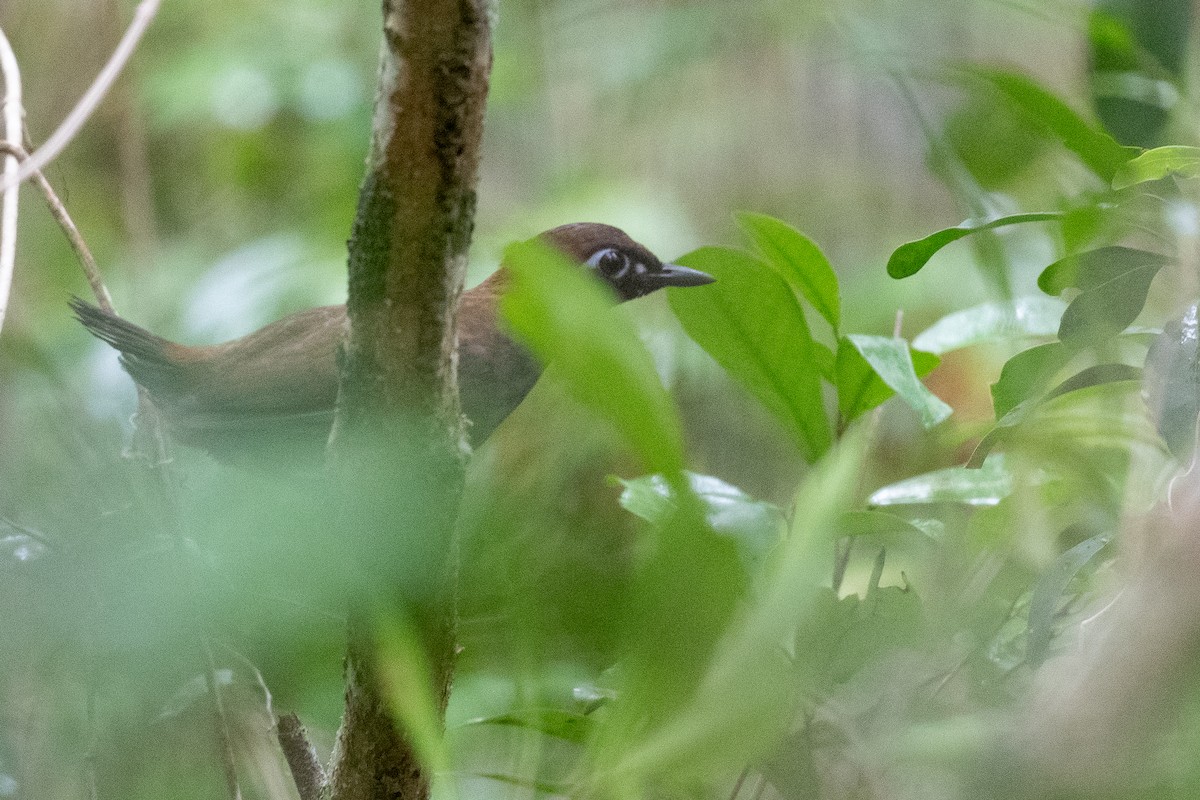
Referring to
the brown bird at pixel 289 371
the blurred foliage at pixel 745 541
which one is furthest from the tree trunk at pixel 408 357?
the brown bird at pixel 289 371

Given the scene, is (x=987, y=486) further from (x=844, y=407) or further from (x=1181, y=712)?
(x=1181, y=712)

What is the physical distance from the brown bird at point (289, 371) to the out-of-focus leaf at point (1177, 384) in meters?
0.75

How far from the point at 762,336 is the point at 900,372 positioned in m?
0.13

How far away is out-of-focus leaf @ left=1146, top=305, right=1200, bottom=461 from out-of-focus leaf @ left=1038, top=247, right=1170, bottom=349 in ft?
0.21

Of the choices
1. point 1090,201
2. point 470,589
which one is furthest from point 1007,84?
point 470,589

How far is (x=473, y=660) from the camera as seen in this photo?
911mm

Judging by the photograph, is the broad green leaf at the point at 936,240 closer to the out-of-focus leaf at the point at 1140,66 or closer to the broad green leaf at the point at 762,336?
the broad green leaf at the point at 762,336

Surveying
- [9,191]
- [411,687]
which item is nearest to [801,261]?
[411,687]

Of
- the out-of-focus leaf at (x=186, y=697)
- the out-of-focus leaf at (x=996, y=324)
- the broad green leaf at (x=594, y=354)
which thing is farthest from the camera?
the out-of-focus leaf at (x=186, y=697)

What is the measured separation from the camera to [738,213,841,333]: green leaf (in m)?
1.02

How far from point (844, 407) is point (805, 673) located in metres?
0.35

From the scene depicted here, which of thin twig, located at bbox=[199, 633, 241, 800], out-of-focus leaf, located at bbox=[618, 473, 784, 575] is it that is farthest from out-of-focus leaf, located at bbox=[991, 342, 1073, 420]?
thin twig, located at bbox=[199, 633, 241, 800]

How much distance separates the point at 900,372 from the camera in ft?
3.04

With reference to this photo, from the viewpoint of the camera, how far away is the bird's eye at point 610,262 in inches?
68.9
